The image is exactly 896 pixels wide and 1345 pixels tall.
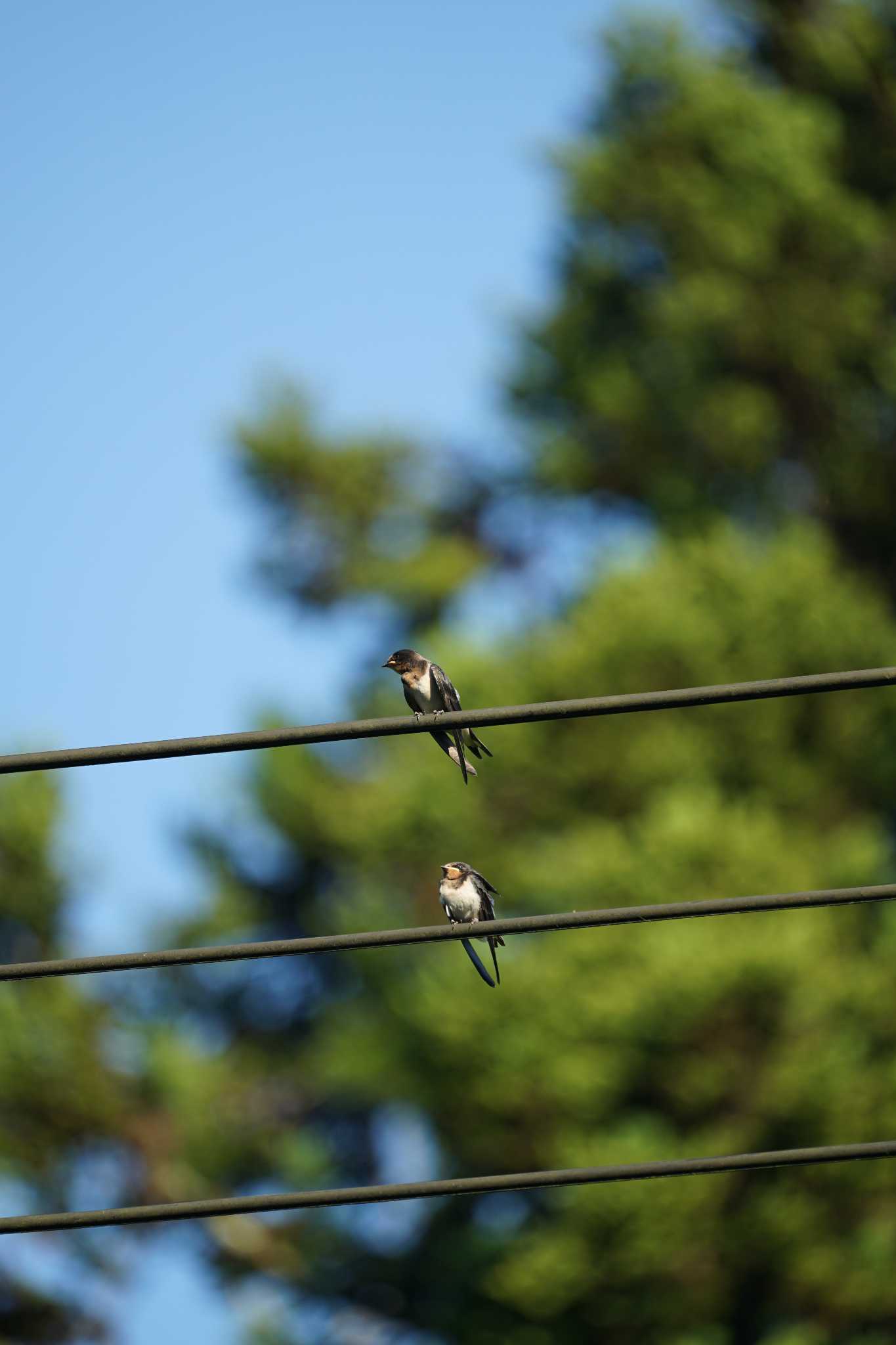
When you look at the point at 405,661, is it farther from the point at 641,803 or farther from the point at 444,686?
the point at 641,803

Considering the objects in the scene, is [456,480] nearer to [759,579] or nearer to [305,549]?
[305,549]

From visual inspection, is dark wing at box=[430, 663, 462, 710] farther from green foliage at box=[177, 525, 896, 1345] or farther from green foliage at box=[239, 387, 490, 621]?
green foliage at box=[239, 387, 490, 621]

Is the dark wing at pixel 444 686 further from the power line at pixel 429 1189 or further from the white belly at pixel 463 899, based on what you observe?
the power line at pixel 429 1189

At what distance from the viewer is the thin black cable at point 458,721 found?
3.61m

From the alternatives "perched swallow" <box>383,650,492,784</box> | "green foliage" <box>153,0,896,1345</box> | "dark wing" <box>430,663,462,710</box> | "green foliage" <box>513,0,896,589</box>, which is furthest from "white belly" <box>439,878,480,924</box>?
"green foliage" <box>513,0,896,589</box>

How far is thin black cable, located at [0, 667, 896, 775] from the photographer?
142 inches

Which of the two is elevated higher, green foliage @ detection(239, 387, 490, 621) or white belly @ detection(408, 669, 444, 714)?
green foliage @ detection(239, 387, 490, 621)

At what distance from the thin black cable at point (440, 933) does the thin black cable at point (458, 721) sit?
0.46m

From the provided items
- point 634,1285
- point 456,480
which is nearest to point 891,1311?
point 634,1285

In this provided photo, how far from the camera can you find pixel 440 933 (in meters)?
3.71

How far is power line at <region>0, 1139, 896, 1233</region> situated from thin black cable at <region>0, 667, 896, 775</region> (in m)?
1.04

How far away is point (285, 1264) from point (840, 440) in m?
12.7

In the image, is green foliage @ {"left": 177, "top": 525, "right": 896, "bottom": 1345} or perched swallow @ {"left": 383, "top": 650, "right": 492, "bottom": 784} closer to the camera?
perched swallow @ {"left": 383, "top": 650, "right": 492, "bottom": 784}

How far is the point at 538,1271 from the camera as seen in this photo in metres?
13.7
